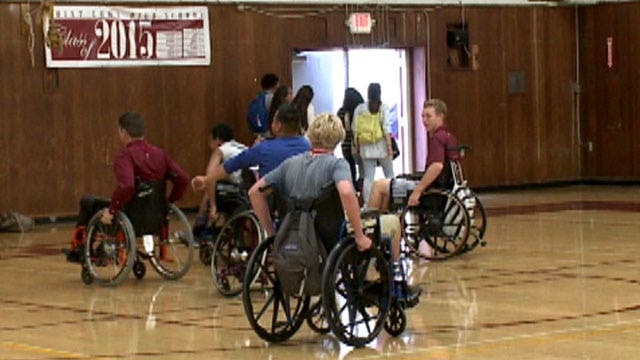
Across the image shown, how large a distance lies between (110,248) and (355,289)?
142 inches

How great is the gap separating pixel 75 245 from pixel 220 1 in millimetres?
7955

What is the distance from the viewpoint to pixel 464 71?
21.2m

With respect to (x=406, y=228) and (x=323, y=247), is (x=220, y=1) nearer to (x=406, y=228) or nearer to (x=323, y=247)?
(x=406, y=228)

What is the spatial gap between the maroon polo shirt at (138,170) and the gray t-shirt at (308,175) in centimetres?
295

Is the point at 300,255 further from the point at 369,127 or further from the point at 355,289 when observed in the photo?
the point at 369,127

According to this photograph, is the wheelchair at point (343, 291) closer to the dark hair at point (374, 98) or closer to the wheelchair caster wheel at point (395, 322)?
the wheelchair caster wheel at point (395, 322)

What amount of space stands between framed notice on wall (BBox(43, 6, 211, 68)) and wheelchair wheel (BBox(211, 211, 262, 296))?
25.3 ft

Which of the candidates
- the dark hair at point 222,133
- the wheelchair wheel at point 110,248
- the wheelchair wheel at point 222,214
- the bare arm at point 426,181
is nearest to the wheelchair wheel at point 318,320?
the wheelchair wheel at point 222,214

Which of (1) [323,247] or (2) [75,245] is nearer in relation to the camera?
(1) [323,247]

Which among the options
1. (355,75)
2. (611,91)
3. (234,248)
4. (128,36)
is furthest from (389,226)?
(611,91)

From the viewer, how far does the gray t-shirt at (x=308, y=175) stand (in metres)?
7.89

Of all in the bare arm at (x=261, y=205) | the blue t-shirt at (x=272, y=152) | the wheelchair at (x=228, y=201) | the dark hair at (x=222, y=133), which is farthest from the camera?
the dark hair at (x=222, y=133)

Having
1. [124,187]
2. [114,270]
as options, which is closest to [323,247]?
[124,187]

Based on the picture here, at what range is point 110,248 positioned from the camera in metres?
11.0
